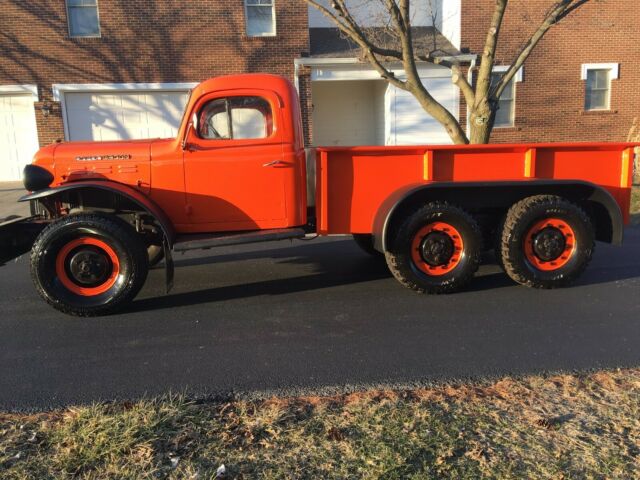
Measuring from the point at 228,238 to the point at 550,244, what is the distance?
3291mm

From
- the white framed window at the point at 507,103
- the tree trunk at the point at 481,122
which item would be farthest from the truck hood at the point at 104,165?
the white framed window at the point at 507,103

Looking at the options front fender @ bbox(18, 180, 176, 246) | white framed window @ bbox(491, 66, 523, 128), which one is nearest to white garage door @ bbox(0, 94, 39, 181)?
front fender @ bbox(18, 180, 176, 246)

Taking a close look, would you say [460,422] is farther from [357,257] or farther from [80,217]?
[357,257]

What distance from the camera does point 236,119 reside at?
5141 mm

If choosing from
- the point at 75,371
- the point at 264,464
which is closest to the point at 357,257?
the point at 75,371

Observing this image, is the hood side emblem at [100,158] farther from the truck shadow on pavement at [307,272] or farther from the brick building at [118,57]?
the brick building at [118,57]

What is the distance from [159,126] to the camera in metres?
14.6

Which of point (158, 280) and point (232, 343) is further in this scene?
point (158, 280)

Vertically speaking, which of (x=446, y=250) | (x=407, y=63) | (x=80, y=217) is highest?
(x=407, y=63)

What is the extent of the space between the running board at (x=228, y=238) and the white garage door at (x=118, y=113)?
33.2 feet

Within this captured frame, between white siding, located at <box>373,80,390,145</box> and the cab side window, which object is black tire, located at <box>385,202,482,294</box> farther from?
white siding, located at <box>373,80,390,145</box>

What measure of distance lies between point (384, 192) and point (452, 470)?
10.6ft

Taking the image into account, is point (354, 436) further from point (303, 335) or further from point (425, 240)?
point (425, 240)

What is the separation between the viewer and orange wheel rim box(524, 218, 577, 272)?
5320 mm
